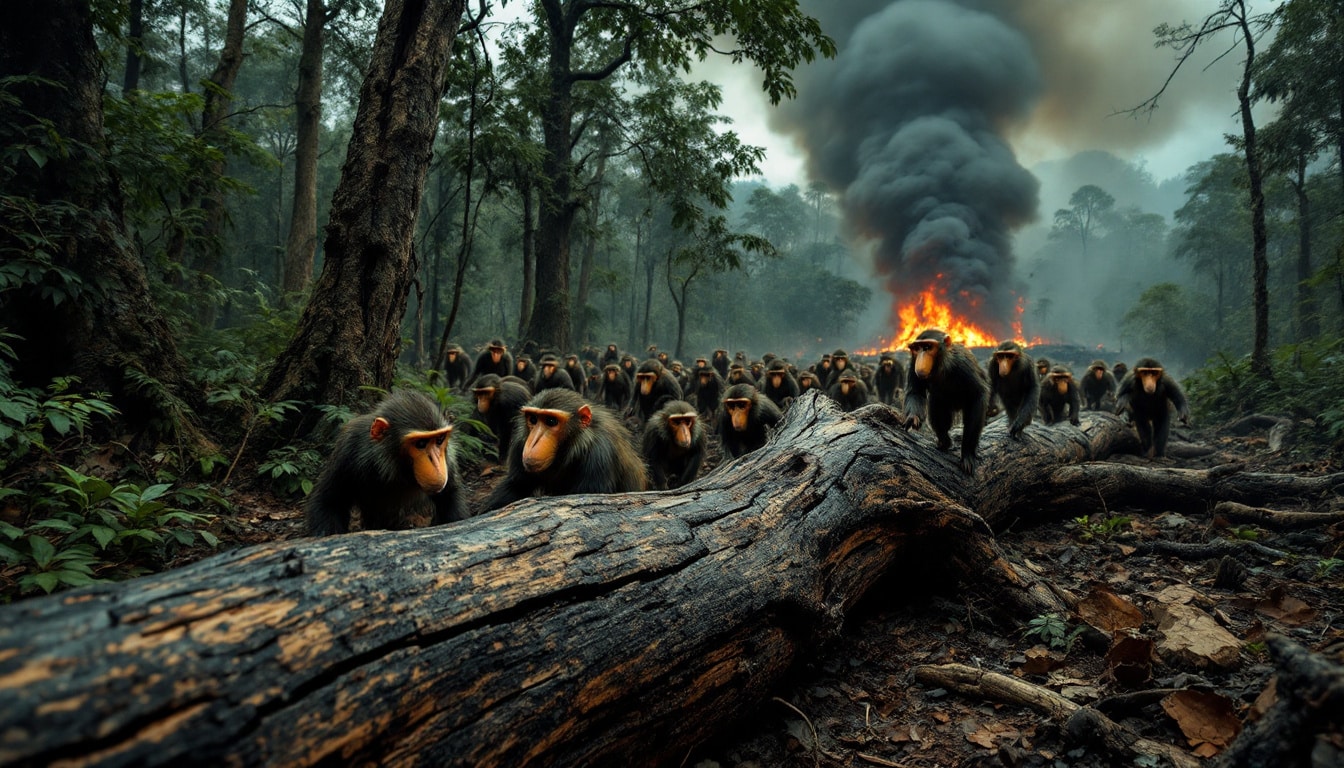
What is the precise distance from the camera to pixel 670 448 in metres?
5.58

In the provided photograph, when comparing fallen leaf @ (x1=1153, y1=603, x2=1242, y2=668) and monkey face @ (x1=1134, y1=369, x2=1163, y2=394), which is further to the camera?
monkey face @ (x1=1134, y1=369, x2=1163, y2=394)

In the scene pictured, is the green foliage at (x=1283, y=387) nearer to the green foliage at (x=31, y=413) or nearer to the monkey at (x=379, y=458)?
the monkey at (x=379, y=458)

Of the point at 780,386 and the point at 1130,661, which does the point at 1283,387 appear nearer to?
the point at 780,386

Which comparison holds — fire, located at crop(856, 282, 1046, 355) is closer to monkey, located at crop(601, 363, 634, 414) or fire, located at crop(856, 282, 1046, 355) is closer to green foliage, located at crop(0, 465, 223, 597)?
monkey, located at crop(601, 363, 634, 414)

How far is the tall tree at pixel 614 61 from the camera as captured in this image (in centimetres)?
991

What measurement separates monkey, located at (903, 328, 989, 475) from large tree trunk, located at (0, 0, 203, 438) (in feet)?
19.1

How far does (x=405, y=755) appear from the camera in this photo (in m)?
1.25

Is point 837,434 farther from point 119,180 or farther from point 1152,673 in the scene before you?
point 119,180

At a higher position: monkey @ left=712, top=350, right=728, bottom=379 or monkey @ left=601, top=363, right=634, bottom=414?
monkey @ left=712, top=350, right=728, bottom=379

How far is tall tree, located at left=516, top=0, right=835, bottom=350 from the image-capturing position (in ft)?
32.5

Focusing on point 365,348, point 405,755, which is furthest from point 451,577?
point 365,348

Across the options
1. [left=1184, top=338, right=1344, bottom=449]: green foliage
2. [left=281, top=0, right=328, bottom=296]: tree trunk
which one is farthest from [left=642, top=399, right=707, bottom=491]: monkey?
[left=281, top=0, right=328, bottom=296]: tree trunk

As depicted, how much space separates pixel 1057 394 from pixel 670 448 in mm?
6331

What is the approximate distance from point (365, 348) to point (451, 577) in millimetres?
4085
